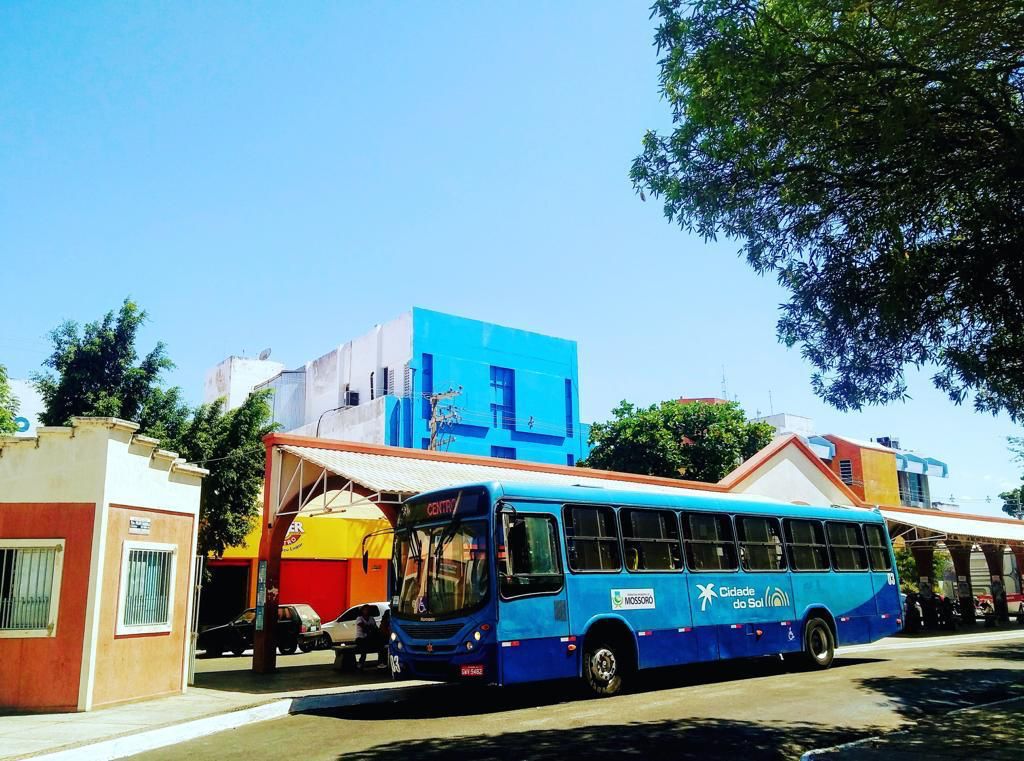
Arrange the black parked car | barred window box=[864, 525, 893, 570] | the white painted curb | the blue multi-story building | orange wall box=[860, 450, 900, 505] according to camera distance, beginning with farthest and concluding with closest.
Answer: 1. orange wall box=[860, 450, 900, 505]
2. the blue multi-story building
3. the black parked car
4. barred window box=[864, 525, 893, 570]
5. the white painted curb

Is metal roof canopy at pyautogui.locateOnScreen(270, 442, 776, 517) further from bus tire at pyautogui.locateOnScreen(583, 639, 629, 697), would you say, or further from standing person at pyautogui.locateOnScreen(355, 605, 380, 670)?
bus tire at pyautogui.locateOnScreen(583, 639, 629, 697)

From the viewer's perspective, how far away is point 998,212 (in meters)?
9.51

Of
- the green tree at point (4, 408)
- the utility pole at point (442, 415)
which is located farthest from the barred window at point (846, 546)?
the utility pole at point (442, 415)

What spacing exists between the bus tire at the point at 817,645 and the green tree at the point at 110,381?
64.6 ft


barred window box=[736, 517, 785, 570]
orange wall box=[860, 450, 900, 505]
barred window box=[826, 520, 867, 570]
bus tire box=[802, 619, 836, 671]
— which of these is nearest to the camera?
Answer: barred window box=[736, 517, 785, 570]

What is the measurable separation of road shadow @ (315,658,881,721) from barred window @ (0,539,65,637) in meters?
4.47

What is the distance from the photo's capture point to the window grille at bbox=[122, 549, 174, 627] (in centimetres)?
1377

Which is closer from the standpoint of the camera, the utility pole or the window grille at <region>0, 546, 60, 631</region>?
the window grille at <region>0, 546, 60, 631</region>

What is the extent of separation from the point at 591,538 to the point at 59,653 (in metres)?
8.31

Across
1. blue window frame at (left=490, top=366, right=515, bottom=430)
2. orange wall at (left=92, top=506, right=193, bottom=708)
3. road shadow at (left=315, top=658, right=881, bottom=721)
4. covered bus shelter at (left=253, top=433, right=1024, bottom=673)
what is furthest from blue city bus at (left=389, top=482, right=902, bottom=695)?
blue window frame at (left=490, top=366, right=515, bottom=430)

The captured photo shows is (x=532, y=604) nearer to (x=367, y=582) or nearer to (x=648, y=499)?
(x=648, y=499)

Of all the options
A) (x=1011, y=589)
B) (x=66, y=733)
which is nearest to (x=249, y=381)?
(x=66, y=733)

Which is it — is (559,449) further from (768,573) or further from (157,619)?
(157,619)

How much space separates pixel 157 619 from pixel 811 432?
203 feet
